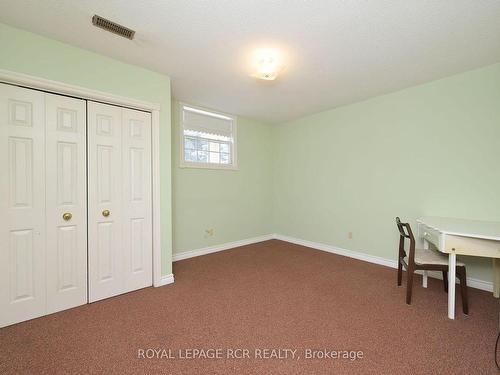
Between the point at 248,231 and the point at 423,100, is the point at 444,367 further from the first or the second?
the point at 248,231

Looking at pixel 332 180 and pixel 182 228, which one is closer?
pixel 182 228

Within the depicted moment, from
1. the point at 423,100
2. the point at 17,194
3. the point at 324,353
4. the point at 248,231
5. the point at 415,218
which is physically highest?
the point at 423,100

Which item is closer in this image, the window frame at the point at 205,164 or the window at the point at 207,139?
the window frame at the point at 205,164

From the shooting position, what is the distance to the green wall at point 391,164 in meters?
2.65

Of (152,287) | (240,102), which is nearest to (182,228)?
(152,287)

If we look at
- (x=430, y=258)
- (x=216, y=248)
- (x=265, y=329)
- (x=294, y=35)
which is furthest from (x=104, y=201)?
(x=430, y=258)

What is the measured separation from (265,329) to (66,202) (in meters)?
2.14

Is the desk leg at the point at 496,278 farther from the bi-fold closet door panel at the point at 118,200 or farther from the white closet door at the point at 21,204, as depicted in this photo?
the white closet door at the point at 21,204

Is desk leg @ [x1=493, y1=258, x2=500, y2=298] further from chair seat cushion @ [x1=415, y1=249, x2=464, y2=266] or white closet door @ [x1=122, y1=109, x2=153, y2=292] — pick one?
white closet door @ [x1=122, y1=109, x2=153, y2=292]

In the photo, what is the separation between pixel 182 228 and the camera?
3.79m

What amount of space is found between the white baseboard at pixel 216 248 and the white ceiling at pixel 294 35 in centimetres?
252

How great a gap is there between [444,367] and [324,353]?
75cm

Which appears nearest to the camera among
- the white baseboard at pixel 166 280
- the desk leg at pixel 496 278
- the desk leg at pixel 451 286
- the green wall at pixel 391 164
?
the desk leg at pixel 451 286

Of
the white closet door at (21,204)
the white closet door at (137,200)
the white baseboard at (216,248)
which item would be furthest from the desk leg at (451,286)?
the white closet door at (21,204)
